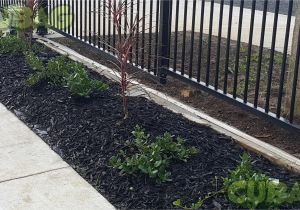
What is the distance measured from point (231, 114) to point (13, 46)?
329 centimetres

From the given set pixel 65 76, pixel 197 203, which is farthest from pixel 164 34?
pixel 197 203

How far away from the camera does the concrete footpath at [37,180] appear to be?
135 inches

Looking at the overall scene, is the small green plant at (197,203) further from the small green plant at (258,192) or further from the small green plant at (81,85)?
the small green plant at (81,85)

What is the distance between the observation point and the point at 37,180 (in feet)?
12.4

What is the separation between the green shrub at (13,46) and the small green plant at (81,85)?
75.9 inches

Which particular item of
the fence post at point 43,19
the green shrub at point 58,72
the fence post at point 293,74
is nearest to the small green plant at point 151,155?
the fence post at point 293,74

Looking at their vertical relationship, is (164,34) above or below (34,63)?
above

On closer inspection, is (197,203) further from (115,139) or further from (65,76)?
(65,76)

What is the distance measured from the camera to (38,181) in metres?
3.75

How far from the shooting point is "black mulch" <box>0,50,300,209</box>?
352 cm

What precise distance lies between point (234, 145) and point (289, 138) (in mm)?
603

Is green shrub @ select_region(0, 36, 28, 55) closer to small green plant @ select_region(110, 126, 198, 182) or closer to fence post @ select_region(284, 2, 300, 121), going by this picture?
small green plant @ select_region(110, 126, 198, 182)

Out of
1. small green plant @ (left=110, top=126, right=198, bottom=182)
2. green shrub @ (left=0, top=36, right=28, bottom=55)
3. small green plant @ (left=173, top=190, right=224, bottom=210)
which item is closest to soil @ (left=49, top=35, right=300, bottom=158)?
small green plant @ (left=110, top=126, right=198, bottom=182)

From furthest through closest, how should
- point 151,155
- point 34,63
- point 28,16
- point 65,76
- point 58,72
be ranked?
point 28,16
point 34,63
point 58,72
point 65,76
point 151,155
